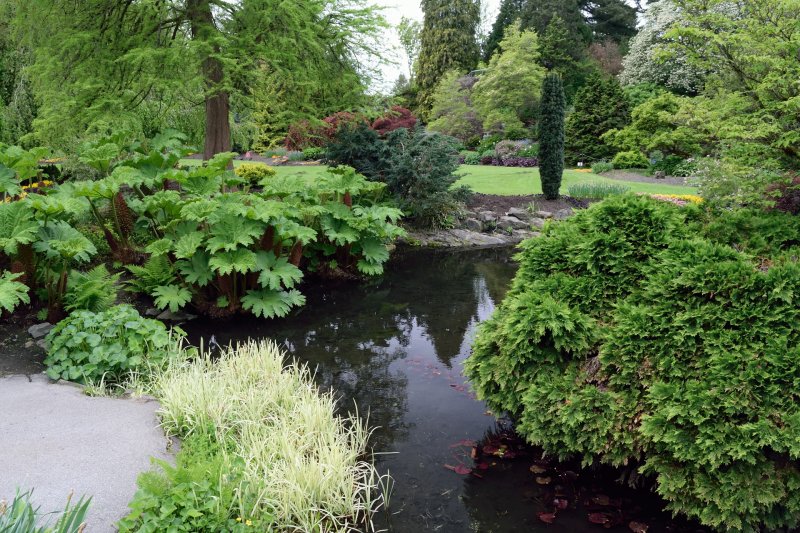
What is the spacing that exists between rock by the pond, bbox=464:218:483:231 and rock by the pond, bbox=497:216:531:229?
54cm

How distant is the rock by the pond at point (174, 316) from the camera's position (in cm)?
616

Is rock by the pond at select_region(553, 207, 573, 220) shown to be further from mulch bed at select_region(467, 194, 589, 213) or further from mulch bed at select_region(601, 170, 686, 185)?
mulch bed at select_region(601, 170, 686, 185)

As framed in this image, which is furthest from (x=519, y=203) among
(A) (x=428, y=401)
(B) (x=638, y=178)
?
(A) (x=428, y=401)

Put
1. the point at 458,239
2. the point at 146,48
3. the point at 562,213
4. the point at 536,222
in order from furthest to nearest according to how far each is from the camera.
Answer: the point at 562,213 < the point at 536,222 < the point at 458,239 < the point at 146,48

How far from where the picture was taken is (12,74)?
16125mm

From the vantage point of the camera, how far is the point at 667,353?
2.93m

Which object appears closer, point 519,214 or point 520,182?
point 519,214

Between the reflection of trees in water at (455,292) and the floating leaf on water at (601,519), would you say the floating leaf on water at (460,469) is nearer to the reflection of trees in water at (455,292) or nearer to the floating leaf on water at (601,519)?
the floating leaf on water at (601,519)

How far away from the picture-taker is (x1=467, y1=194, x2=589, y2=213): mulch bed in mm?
13570

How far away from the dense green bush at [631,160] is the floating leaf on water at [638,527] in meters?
19.7

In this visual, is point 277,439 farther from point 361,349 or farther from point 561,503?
point 361,349

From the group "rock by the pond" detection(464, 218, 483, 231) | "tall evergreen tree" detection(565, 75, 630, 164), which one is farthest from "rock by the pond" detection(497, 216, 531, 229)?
"tall evergreen tree" detection(565, 75, 630, 164)

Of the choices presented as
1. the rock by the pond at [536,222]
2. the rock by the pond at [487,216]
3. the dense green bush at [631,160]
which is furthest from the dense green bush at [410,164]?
the dense green bush at [631,160]

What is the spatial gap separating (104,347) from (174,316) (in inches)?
76.7
